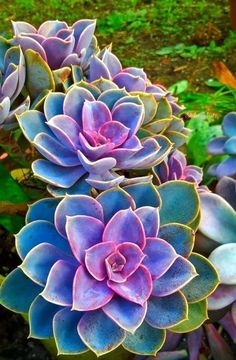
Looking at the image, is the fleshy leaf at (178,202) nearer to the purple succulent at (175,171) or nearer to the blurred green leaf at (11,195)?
the purple succulent at (175,171)

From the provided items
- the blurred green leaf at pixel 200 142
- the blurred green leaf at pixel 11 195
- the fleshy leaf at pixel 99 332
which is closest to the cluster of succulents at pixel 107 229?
the fleshy leaf at pixel 99 332

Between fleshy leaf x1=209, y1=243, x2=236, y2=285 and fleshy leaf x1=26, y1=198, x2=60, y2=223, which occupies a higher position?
fleshy leaf x1=26, y1=198, x2=60, y2=223

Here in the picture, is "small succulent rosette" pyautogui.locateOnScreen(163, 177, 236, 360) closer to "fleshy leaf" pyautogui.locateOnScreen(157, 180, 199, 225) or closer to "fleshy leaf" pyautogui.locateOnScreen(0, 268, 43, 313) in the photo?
"fleshy leaf" pyautogui.locateOnScreen(157, 180, 199, 225)

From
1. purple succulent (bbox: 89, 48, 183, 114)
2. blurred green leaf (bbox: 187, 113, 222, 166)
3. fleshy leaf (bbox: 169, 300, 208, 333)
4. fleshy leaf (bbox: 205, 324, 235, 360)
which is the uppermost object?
purple succulent (bbox: 89, 48, 183, 114)

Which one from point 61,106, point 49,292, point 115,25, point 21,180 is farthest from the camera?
point 115,25

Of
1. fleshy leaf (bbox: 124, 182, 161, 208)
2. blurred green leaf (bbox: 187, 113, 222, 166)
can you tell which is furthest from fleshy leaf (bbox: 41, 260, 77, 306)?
blurred green leaf (bbox: 187, 113, 222, 166)

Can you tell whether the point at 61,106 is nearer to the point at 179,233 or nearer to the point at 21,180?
the point at 179,233

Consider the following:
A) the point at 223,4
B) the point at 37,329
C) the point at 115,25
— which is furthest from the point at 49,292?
the point at 223,4

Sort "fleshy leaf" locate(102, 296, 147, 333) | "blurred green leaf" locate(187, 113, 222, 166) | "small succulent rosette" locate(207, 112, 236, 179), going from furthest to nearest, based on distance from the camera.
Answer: "blurred green leaf" locate(187, 113, 222, 166) → "small succulent rosette" locate(207, 112, 236, 179) → "fleshy leaf" locate(102, 296, 147, 333)
